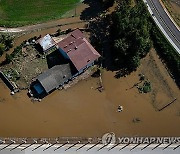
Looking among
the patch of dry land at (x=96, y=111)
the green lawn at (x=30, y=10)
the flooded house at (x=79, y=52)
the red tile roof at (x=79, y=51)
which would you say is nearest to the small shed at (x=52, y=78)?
the patch of dry land at (x=96, y=111)

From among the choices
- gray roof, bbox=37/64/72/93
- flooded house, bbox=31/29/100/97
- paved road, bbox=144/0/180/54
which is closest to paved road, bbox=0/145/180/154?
flooded house, bbox=31/29/100/97

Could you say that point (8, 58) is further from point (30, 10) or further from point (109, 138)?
point (109, 138)

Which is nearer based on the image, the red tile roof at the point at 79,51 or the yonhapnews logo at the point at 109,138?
the yonhapnews logo at the point at 109,138

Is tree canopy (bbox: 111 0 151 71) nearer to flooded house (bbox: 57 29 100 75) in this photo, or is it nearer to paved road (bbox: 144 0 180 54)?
flooded house (bbox: 57 29 100 75)

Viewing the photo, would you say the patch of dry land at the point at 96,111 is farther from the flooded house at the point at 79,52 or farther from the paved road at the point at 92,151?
the flooded house at the point at 79,52

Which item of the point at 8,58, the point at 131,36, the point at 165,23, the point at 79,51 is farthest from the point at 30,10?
the point at 165,23

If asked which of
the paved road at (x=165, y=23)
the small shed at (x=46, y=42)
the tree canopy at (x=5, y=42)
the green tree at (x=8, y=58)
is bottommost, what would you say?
the paved road at (x=165, y=23)
